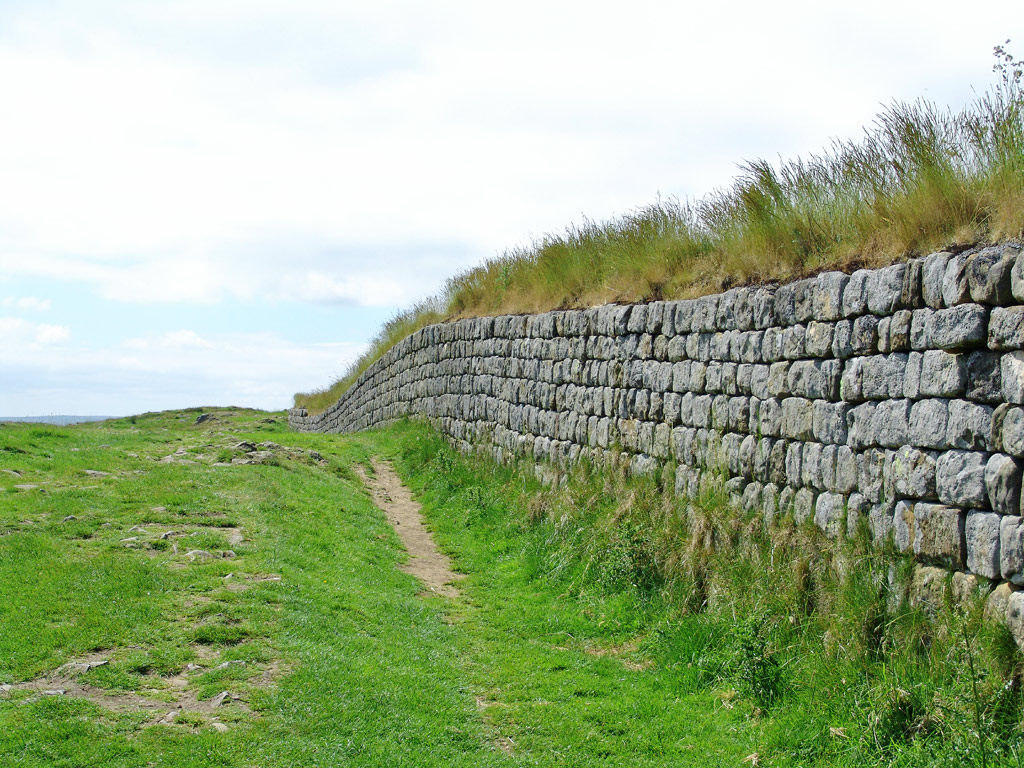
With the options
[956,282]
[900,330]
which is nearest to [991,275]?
[956,282]

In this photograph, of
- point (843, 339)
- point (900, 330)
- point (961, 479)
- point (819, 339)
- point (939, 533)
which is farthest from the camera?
point (819, 339)

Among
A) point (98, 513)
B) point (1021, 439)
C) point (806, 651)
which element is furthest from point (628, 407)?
point (98, 513)

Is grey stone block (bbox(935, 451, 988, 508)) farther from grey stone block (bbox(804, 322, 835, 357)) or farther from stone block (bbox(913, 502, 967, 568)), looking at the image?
grey stone block (bbox(804, 322, 835, 357))

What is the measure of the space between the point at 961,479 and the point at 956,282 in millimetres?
1222

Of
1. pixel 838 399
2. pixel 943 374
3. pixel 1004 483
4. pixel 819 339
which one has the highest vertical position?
pixel 819 339

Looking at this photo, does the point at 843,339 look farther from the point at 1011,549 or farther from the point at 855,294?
the point at 1011,549

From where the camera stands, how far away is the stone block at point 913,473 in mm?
5484

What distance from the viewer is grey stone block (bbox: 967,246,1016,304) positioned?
506 cm

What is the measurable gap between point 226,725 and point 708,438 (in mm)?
4930

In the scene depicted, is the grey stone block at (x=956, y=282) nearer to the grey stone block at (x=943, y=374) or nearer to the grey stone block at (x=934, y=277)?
the grey stone block at (x=934, y=277)

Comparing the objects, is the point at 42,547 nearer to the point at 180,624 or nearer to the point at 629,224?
the point at 180,624

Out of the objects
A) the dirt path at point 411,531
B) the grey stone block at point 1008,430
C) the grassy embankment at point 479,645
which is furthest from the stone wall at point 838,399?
the dirt path at point 411,531

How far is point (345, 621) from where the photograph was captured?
6867mm

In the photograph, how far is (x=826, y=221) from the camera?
750 centimetres
